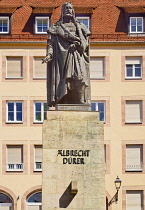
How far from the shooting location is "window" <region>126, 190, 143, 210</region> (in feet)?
197

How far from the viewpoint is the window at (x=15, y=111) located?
61.2 metres

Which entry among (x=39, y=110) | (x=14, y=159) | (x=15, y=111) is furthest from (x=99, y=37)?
(x=14, y=159)

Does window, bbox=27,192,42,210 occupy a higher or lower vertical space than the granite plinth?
higher

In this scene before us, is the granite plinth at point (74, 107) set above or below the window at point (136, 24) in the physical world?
below

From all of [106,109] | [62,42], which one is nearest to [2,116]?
[106,109]

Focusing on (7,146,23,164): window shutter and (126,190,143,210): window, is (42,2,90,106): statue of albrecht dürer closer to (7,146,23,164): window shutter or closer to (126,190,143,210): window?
(7,146,23,164): window shutter

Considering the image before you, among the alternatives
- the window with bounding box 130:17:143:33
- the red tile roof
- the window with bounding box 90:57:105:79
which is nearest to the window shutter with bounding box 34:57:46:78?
the red tile roof

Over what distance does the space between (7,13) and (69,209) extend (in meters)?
40.6

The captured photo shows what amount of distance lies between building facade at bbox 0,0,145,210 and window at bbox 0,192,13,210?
2.5 inches

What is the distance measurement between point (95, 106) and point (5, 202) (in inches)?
337

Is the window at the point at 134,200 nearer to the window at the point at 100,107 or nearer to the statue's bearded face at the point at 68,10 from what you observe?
the window at the point at 100,107

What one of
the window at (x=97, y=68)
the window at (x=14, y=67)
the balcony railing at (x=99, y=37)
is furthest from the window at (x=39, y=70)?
the window at (x=97, y=68)

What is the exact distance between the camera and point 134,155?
6044 centimetres

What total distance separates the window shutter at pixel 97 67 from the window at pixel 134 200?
7985 millimetres
